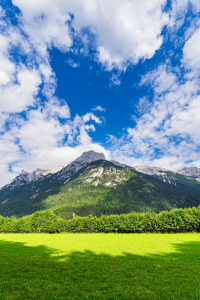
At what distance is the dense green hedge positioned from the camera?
83.2 m

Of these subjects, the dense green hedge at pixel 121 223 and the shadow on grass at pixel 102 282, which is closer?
the shadow on grass at pixel 102 282

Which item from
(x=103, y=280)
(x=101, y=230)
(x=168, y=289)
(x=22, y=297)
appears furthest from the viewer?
(x=101, y=230)

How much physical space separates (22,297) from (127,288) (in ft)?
30.8

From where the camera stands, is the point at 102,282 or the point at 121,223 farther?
the point at 121,223

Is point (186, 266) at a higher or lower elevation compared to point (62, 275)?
lower

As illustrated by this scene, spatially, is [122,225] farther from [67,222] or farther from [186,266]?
[186,266]

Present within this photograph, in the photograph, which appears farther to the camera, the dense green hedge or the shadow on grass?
the dense green hedge

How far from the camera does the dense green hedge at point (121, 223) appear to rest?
83.2 metres

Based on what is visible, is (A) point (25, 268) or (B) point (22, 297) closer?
(B) point (22, 297)

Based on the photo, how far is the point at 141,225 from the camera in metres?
88.4

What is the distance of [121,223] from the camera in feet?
301

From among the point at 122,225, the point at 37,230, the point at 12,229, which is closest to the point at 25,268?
the point at 122,225

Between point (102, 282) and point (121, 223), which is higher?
point (102, 282)

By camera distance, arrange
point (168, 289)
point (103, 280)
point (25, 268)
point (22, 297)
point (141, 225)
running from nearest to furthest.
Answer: point (22, 297), point (168, 289), point (103, 280), point (25, 268), point (141, 225)
